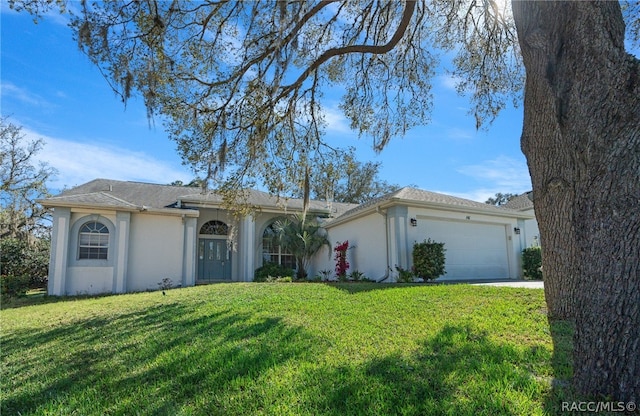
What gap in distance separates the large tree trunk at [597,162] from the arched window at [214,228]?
1430 centimetres

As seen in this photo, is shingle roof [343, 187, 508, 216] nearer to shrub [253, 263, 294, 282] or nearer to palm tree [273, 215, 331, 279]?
palm tree [273, 215, 331, 279]

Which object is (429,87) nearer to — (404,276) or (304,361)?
(404,276)

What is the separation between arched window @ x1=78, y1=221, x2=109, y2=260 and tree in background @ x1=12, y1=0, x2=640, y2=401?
679 centimetres

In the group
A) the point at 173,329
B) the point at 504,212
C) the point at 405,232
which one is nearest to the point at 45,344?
the point at 173,329

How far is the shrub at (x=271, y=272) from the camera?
14.8m

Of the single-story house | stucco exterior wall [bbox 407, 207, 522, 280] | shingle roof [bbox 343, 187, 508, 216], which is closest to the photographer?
shingle roof [bbox 343, 187, 508, 216]

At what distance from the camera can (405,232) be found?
38.3 ft

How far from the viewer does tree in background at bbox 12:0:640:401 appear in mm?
2537

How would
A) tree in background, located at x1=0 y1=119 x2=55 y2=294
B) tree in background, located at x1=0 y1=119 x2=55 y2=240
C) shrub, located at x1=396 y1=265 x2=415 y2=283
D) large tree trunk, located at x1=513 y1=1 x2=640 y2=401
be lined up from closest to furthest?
large tree trunk, located at x1=513 y1=1 x2=640 y2=401 < shrub, located at x1=396 y1=265 x2=415 y2=283 < tree in background, located at x1=0 y1=119 x2=55 y2=294 < tree in background, located at x1=0 y1=119 x2=55 y2=240

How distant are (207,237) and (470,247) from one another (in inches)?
431

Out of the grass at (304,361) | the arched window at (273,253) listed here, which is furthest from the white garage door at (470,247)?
the arched window at (273,253)

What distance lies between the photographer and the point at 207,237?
622 inches

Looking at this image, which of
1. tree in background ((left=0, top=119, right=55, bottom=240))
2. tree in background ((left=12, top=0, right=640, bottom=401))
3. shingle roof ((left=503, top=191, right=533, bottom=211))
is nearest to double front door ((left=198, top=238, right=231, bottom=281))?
tree in background ((left=12, top=0, right=640, bottom=401))

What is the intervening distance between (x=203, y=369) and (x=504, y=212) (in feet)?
43.6
